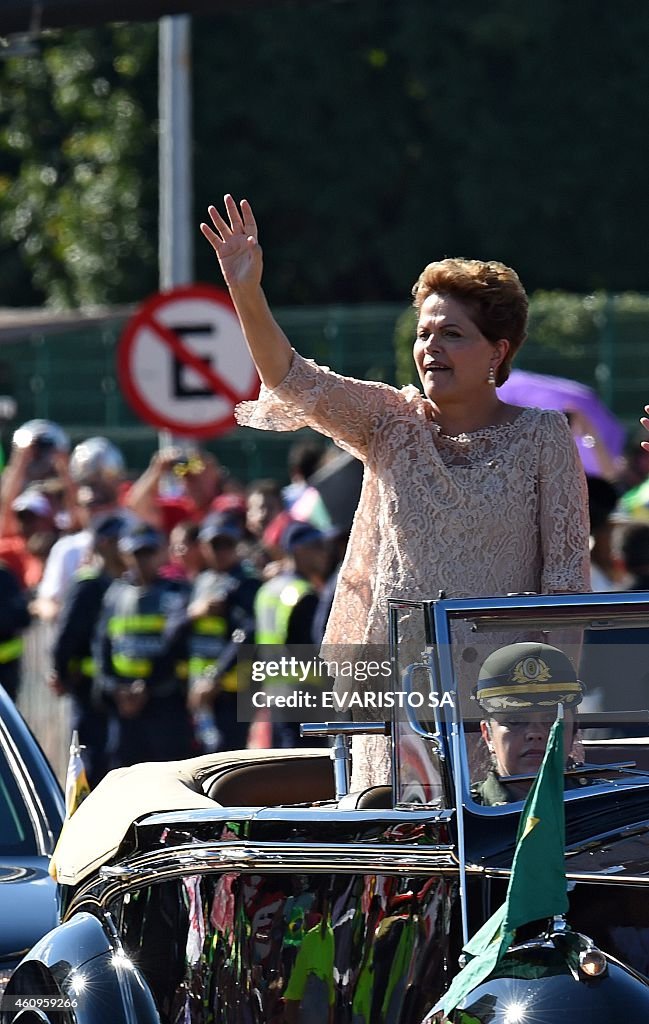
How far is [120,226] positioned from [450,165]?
17.9 feet

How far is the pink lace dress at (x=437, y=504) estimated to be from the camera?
5.16 m

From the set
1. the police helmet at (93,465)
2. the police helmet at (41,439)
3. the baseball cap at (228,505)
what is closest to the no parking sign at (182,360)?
the baseball cap at (228,505)

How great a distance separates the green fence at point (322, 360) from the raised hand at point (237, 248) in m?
18.4

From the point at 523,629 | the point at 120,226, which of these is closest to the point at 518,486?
the point at 523,629

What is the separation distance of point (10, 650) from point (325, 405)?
7375 mm

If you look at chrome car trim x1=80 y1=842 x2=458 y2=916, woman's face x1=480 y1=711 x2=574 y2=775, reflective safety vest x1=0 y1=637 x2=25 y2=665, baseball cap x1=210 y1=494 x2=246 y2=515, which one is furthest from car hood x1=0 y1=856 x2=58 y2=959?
baseball cap x1=210 y1=494 x2=246 y2=515

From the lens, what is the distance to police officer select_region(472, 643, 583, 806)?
4.40 m

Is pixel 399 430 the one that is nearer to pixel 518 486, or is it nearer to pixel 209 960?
pixel 518 486

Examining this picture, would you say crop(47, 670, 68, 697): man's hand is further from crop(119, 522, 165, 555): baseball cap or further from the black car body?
the black car body

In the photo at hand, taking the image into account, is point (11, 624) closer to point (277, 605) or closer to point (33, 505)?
point (277, 605)

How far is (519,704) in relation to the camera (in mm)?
4414

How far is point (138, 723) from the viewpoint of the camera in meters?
11.7

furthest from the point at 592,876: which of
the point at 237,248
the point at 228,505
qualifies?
the point at 228,505

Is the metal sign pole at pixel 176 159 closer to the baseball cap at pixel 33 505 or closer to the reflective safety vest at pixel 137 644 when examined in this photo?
the baseball cap at pixel 33 505
